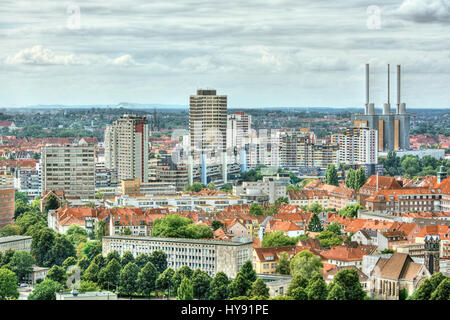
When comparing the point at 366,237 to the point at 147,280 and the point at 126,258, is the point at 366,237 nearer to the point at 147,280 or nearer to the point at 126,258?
the point at 126,258

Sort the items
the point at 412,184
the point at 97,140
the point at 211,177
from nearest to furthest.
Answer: the point at 412,184, the point at 211,177, the point at 97,140

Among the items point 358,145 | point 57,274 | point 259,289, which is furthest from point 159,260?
point 358,145

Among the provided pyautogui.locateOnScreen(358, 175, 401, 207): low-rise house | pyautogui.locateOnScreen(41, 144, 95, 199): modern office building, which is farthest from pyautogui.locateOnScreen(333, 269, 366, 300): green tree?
Answer: pyautogui.locateOnScreen(41, 144, 95, 199): modern office building

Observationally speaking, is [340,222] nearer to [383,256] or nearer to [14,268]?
[383,256]

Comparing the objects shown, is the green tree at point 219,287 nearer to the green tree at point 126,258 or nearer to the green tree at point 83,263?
the green tree at point 126,258

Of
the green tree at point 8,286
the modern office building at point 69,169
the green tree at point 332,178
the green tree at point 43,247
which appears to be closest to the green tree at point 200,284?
the green tree at point 8,286

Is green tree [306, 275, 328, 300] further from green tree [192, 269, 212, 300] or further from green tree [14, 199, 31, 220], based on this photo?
green tree [14, 199, 31, 220]
